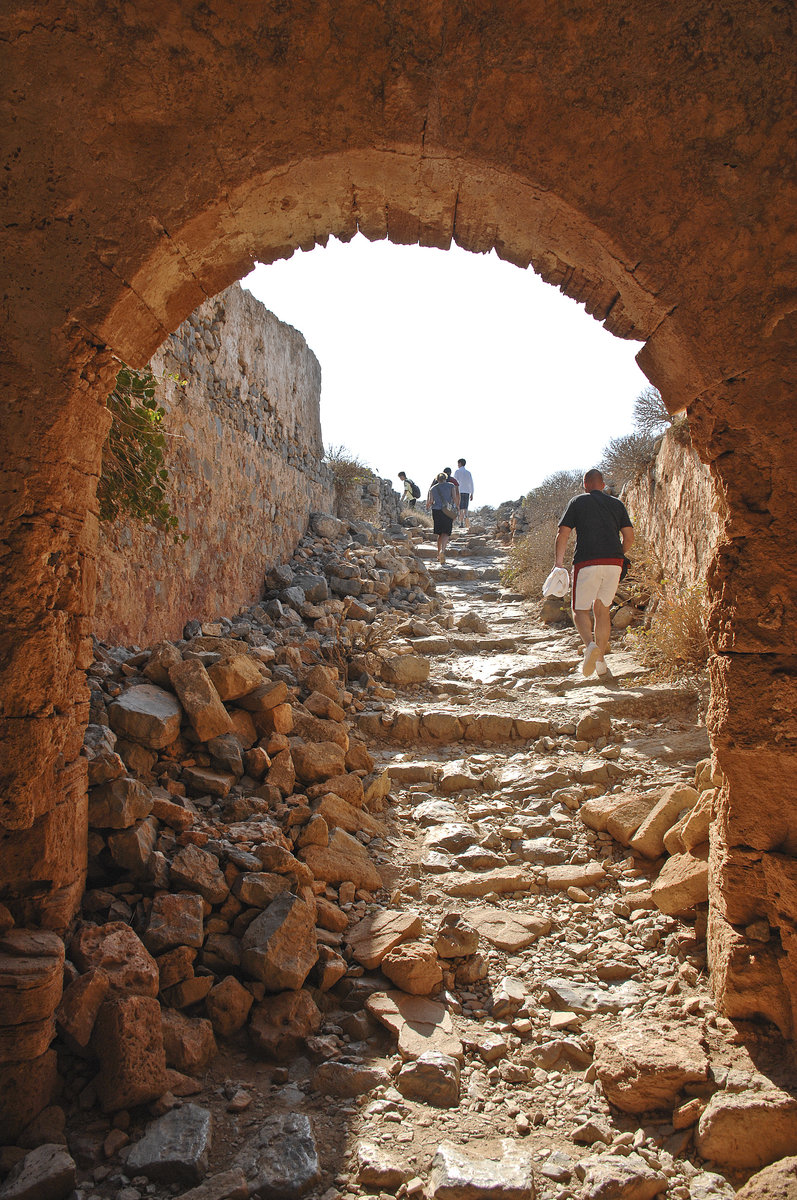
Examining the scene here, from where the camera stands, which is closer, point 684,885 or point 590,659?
point 684,885

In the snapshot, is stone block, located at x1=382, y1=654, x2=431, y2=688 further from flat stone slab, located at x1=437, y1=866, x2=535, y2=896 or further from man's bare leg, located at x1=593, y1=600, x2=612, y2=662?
flat stone slab, located at x1=437, y1=866, x2=535, y2=896

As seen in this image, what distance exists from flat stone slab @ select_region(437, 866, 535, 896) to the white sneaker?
2.83 meters

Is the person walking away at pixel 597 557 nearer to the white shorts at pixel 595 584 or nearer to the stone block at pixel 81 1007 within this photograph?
the white shorts at pixel 595 584

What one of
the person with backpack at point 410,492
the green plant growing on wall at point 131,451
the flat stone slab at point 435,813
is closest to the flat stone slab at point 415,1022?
the flat stone slab at point 435,813

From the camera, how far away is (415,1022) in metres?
Answer: 2.48

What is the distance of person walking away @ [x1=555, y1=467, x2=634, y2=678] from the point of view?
5863 millimetres

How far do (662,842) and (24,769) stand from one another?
2847 mm

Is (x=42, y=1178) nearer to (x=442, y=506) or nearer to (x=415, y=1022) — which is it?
(x=415, y=1022)

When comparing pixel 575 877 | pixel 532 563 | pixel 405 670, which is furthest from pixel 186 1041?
pixel 532 563

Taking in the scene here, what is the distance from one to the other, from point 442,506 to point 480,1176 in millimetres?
10793

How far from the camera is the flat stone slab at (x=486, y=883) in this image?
3.39 metres

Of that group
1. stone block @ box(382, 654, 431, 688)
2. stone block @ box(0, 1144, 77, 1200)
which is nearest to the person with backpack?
stone block @ box(382, 654, 431, 688)

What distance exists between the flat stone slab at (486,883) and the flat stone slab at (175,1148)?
5.35 ft

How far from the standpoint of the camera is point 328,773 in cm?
389
